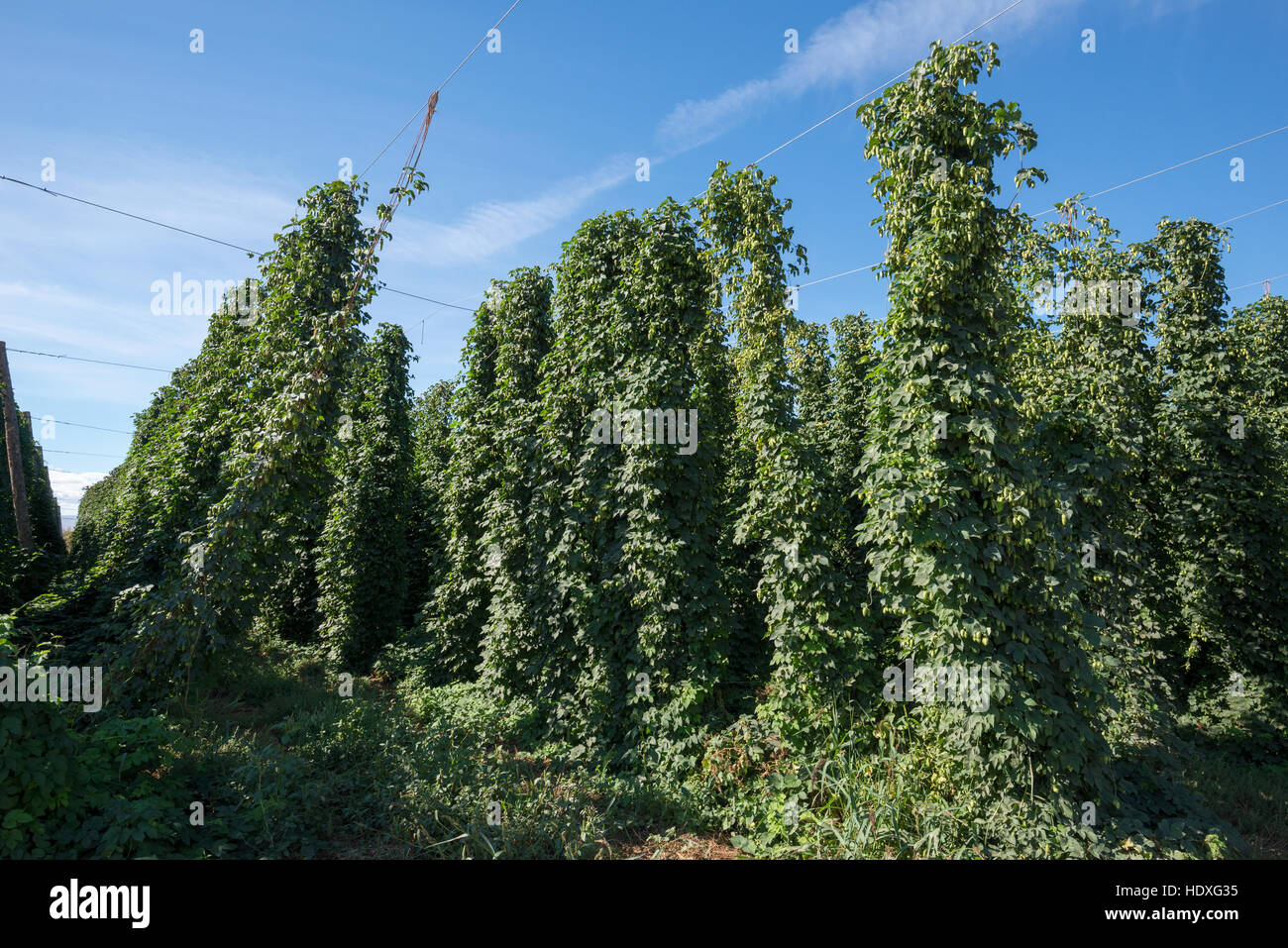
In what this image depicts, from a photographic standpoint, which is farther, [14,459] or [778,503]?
[14,459]

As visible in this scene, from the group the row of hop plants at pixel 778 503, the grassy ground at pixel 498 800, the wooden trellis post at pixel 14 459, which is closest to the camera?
the grassy ground at pixel 498 800

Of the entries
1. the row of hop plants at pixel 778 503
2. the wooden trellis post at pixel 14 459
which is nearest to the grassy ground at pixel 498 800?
the row of hop plants at pixel 778 503

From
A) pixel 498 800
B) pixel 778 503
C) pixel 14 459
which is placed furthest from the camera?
pixel 14 459

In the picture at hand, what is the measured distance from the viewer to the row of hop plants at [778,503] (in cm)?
596

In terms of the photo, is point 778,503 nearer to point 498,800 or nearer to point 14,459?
point 498,800

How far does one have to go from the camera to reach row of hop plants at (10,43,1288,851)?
235 inches

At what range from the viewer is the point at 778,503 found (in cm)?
768

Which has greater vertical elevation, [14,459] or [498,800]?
[14,459]

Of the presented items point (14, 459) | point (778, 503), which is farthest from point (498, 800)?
point (14, 459)

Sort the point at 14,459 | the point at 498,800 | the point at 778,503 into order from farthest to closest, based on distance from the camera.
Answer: the point at 14,459 → the point at 778,503 → the point at 498,800

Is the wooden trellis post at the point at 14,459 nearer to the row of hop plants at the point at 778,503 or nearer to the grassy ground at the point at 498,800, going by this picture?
the row of hop plants at the point at 778,503

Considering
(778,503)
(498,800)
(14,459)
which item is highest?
(14,459)

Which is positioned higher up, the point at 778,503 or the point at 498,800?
the point at 778,503
